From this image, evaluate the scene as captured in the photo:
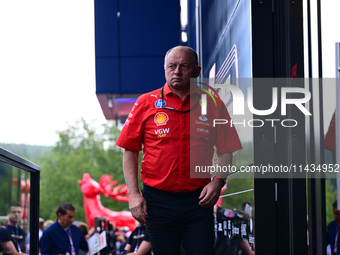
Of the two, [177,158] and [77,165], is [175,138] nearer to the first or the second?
[177,158]

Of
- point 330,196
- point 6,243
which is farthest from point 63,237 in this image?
point 330,196

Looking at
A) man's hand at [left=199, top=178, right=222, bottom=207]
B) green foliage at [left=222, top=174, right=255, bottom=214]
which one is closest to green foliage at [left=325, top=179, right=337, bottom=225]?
man's hand at [left=199, top=178, right=222, bottom=207]

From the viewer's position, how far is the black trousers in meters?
2.51

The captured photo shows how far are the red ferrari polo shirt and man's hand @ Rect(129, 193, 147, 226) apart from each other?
0.11 meters

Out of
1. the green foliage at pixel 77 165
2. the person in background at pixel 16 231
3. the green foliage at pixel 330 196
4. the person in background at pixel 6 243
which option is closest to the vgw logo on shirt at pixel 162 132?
the green foliage at pixel 330 196

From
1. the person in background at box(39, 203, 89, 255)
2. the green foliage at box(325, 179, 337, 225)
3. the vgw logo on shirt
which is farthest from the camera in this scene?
the person in background at box(39, 203, 89, 255)

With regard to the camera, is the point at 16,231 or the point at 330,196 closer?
the point at 330,196

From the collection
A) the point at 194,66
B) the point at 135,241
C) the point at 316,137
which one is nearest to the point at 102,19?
the point at 135,241

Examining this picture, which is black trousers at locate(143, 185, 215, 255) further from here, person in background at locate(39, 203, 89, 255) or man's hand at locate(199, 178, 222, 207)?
person in background at locate(39, 203, 89, 255)

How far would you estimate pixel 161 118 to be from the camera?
266 centimetres

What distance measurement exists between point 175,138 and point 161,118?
141 millimetres

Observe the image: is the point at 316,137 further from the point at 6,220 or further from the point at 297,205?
the point at 6,220

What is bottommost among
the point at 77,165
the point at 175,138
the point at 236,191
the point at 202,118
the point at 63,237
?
the point at 77,165

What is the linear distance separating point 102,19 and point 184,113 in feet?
24.6
